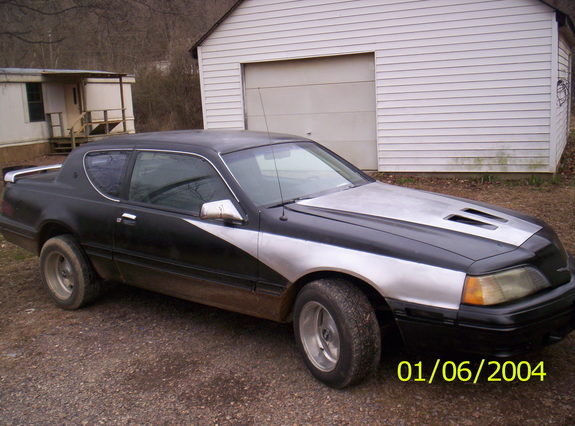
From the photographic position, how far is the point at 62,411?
3.69 m

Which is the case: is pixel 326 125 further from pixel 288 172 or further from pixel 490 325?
pixel 490 325

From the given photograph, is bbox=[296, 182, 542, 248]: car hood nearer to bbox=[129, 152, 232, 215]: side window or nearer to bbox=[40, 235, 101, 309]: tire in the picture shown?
bbox=[129, 152, 232, 215]: side window

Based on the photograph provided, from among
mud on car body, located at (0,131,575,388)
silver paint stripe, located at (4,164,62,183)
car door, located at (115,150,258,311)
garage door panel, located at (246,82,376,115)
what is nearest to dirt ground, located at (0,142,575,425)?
mud on car body, located at (0,131,575,388)

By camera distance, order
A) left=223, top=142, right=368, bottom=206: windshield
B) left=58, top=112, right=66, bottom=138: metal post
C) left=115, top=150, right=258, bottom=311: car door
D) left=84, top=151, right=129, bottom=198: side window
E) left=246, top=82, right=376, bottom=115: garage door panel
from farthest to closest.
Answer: left=58, top=112, right=66, bottom=138: metal post
left=246, top=82, right=376, bottom=115: garage door panel
left=84, top=151, right=129, bottom=198: side window
left=223, top=142, right=368, bottom=206: windshield
left=115, top=150, right=258, bottom=311: car door

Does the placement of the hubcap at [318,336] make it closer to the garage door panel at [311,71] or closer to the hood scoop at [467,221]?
Result: the hood scoop at [467,221]

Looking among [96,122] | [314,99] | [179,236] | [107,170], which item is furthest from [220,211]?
[96,122]

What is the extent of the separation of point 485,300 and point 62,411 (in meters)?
2.62

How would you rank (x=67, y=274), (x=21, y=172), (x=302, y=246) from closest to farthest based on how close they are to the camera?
(x=302, y=246)
(x=67, y=274)
(x=21, y=172)

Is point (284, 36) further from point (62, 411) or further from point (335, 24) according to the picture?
point (62, 411)

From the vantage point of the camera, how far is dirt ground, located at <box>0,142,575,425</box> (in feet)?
11.4

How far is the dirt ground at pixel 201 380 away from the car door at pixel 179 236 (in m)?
0.45

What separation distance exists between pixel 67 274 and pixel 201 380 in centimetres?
222

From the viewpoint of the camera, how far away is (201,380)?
3977 mm

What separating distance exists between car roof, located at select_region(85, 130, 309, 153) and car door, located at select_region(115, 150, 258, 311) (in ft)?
0.31
